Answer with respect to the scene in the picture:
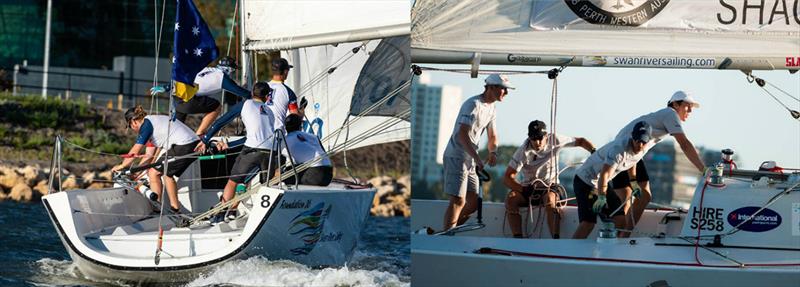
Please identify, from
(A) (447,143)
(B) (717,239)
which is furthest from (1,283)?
(B) (717,239)

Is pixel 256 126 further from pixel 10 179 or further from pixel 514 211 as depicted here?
pixel 10 179

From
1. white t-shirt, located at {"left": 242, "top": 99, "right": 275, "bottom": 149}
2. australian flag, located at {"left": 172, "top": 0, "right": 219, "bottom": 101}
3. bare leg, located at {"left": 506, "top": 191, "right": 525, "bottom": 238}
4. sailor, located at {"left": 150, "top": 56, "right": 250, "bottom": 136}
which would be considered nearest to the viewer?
bare leg, located at {"left": 506, "top": 191, "right": 525, "bottom": 238}

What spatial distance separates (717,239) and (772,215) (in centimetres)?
36

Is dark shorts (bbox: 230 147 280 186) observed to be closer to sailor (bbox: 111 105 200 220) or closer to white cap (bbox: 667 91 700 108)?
sailor (bbox: 111 105 200 220)

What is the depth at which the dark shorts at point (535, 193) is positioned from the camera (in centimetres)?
976

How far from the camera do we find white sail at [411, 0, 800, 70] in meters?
8.40

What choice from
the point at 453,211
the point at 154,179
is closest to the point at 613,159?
the point at 453,211

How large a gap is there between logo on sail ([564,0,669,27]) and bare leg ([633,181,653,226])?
5.13 ft

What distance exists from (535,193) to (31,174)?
15.7 m

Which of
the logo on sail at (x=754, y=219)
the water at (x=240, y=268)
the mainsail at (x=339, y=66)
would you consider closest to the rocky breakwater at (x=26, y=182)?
the water at (x=240, y=268)

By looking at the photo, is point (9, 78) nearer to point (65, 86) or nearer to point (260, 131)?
point (65, 86)

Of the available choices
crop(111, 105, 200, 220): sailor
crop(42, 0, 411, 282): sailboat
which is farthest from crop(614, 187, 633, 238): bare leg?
crop(111, 105, 200, 220): sailor

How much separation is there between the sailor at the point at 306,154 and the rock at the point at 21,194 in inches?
491

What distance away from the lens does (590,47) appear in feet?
27.7
